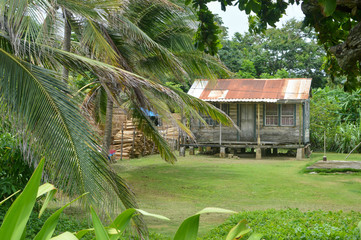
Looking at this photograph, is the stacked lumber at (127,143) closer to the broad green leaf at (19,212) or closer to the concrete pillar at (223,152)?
the concrete pillar at (223,152)

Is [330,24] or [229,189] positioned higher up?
[330,24]

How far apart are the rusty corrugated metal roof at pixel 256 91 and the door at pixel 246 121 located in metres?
1.02

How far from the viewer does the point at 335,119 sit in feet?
82.1

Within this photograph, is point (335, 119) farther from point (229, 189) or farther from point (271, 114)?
point (229, 189)

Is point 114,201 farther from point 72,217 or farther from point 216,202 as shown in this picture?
point 216,202

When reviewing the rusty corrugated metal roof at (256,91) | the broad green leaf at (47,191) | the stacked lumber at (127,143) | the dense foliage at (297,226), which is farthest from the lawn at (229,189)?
the broad green leaf at (47,191)

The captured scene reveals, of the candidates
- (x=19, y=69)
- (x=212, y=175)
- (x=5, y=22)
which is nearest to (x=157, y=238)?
(x=19, y=69)

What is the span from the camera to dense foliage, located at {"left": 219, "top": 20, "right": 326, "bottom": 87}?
32.8 m

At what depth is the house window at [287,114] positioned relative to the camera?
20.8m

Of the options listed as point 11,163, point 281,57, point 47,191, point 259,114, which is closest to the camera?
point 47,191

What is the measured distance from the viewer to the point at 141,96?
24.4ft

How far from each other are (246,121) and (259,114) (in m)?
0.87

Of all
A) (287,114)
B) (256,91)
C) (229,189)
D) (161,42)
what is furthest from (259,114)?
(229,189)

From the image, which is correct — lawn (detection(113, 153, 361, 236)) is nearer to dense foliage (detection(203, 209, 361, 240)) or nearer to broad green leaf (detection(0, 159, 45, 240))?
dense foliage (detection(203, 209, 361, 240))
